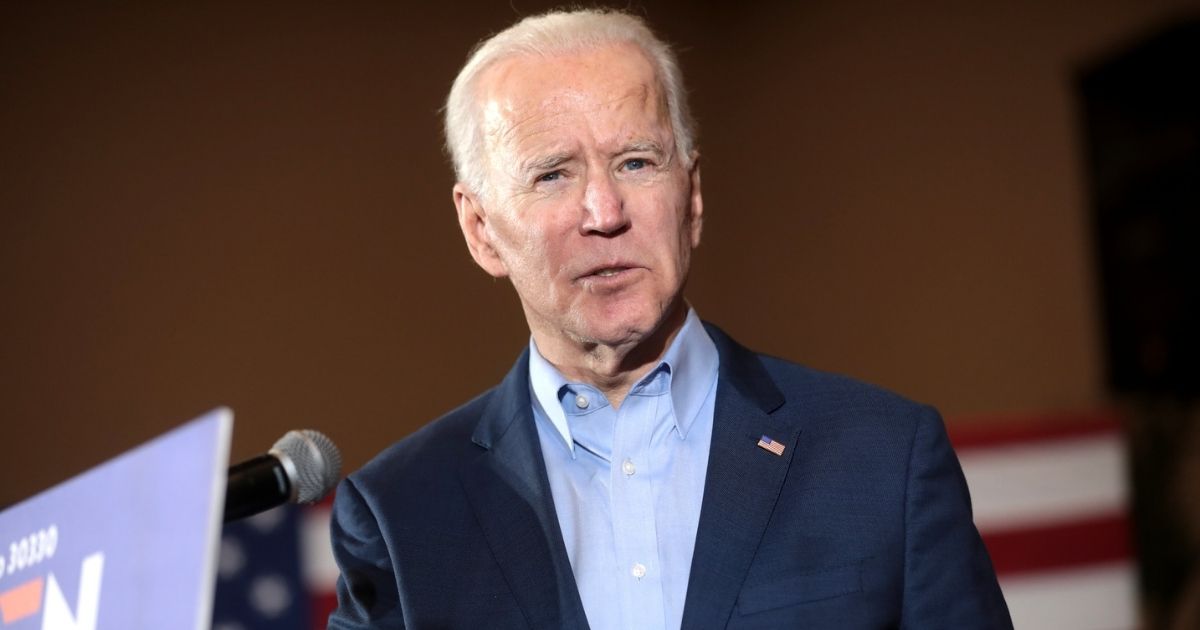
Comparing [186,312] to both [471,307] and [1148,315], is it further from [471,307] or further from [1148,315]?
[1148,315]

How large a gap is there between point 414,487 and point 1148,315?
283 centimetres

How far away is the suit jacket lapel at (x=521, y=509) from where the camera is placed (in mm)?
1479

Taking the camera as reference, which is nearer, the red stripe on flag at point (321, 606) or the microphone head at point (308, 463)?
the microphone head at point (308, 463)

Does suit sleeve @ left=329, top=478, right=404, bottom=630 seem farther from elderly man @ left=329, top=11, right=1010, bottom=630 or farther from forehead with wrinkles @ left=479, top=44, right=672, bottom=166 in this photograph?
forehead with wrinkles @ left=479, top=44, right=672, bottom=166

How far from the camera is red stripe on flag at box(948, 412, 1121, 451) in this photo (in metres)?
2.81

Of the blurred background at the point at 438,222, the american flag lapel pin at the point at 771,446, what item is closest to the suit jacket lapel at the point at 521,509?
the american flag lapel pin at the point at 771,446

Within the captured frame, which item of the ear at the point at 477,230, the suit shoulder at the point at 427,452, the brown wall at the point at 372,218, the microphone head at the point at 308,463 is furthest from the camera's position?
the brown wall at the point at 372,218

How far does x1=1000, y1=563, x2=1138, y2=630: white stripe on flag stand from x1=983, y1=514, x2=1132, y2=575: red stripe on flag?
2cm

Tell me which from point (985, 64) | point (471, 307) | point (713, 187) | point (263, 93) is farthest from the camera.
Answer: point (713, 187)

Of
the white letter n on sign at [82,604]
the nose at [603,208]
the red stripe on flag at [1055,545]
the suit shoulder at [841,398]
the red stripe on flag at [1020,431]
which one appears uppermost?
the nose at [603,208]

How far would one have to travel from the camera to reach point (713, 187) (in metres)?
5.70

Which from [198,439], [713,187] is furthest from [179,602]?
[713,187]

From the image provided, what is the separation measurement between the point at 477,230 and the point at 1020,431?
1537 millimetres

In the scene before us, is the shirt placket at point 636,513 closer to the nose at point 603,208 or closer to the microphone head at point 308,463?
the nose at point 603,208
